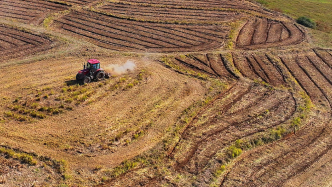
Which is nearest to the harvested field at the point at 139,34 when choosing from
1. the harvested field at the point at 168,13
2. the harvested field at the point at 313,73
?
the harvested field at the point at 168,13

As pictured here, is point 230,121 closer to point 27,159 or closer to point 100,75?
point 100,75

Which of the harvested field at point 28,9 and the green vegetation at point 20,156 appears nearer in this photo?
the green vegetation at point 20,156

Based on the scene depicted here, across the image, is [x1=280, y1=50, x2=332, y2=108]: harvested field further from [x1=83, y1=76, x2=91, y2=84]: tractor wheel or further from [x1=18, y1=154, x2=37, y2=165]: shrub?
[x1=18, y1=154, x2=37, y2=165]: shrub

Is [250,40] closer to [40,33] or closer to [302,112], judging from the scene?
[302,112]

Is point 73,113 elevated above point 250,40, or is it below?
below

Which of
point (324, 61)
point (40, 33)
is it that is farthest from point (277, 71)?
point (40, 33)

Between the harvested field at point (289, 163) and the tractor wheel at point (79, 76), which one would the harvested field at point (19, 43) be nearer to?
the tractor wheel at point (79, 76)
